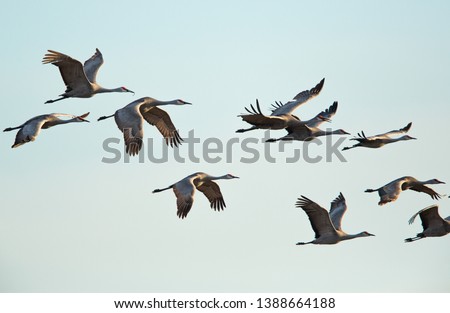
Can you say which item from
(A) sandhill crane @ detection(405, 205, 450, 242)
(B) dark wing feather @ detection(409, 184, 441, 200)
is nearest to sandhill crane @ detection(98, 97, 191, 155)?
(B) dark wing feather @ detection(409, 184, 441, 200)

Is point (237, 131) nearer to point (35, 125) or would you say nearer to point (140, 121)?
point (140, 121)

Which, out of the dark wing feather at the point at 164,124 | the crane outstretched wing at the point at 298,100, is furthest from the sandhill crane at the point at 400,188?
the dark wing feather at the point at 164,124

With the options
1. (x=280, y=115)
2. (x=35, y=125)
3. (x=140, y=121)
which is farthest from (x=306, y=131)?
(x=35, y=125)

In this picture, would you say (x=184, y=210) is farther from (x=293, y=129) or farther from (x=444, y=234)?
(x=444, y=234)

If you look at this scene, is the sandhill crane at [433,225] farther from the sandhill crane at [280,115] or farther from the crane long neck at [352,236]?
the sandhill crane at [280,115]

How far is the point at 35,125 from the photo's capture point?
29.7m

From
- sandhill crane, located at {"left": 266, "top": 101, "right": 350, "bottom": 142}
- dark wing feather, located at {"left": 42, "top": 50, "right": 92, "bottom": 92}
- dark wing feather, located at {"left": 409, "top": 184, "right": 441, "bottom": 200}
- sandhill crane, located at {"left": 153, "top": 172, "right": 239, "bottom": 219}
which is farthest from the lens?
dark wing feather, located at {"left": 409, "top": 184, "right": 441, "bottom": 200}

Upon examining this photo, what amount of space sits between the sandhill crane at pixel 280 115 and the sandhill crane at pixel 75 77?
3372 millimetres

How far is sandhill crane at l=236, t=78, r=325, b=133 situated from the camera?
29.6 meters

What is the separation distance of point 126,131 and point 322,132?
4.48m

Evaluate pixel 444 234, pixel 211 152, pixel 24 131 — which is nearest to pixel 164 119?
pixel 211 152

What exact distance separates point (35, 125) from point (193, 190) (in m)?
3.52

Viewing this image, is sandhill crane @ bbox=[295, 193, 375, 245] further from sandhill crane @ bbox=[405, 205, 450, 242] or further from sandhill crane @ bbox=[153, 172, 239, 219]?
Result: sandhill crane @ bbox=[153, 172, 239, 219]
